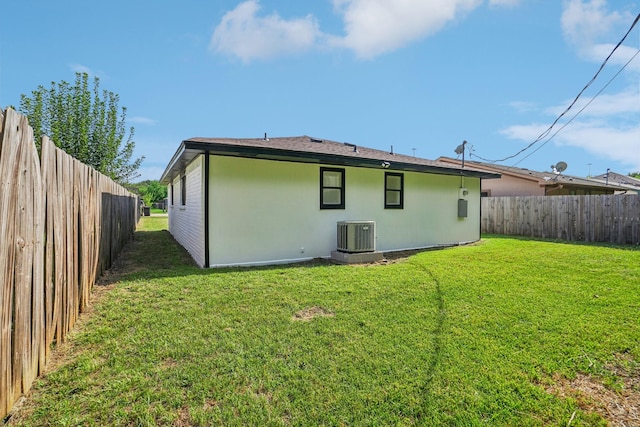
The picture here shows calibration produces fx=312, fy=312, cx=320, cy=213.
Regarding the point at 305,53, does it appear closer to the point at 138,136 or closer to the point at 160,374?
the point at 160,374

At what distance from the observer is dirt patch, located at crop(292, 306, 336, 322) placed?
146 inches

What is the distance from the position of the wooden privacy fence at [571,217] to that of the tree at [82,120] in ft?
59.8

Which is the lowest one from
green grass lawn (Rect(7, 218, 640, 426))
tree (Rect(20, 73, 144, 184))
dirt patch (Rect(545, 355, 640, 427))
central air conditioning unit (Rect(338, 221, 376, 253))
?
dirt patch (Rect(545, 355, 640, 427))

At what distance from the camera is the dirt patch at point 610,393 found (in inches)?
86.3

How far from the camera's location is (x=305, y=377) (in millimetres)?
2518

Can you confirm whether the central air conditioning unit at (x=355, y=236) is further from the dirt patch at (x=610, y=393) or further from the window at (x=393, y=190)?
the dirt patch at (x=610, y=393)

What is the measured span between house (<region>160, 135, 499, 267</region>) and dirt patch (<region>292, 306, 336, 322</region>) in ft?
10.6

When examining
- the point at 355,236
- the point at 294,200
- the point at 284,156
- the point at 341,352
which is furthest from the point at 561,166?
the point at 341,352

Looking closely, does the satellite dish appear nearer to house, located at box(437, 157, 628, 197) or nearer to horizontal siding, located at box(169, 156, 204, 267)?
house, located at box(437, 157, 628, 197)

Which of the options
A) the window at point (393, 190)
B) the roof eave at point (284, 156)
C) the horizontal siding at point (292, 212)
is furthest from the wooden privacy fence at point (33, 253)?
the window at point (393, 190)

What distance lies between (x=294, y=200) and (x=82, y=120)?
1188 centimetres

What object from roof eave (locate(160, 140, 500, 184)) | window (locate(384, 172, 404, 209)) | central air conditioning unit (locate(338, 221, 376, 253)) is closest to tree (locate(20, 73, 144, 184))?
roof eave (locate(160, 140, 500, 184))

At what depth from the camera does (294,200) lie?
7.50 metres

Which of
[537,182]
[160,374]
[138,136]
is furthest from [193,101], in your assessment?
[537,182]
